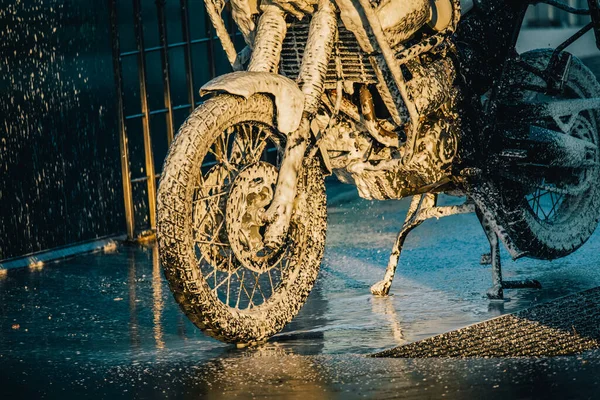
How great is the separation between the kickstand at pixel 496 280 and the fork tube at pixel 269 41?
149 cm

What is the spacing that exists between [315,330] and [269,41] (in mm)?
1316

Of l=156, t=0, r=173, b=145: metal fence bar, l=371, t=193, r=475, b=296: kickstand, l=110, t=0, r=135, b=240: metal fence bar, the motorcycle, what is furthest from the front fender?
l=156, t=0, r=173, b=145: metal fence bar

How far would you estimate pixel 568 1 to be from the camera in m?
13.6

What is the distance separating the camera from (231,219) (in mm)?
6355

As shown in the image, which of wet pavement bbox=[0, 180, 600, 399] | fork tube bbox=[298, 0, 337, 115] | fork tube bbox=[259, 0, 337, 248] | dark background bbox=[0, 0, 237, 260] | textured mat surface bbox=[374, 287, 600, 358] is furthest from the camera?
dark background bbox=[0, 0, 237, 260]

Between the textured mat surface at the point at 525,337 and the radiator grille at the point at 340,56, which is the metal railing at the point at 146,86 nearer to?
the radiator grille at the point at 340,56

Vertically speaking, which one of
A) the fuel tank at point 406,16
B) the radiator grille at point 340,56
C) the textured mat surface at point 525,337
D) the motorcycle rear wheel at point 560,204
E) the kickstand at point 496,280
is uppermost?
the fuel tank at point 406,16

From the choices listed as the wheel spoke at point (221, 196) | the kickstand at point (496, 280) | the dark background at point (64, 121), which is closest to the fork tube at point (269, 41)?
the wheel spoke at point (221, 196)

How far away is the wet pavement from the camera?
5621mm

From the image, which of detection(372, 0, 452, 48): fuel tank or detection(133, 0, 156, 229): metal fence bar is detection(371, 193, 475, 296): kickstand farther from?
detection(133, 0, 156, 229): metal fence bar

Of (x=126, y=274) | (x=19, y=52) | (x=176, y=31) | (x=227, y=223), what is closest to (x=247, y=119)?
(x=227, y=223)

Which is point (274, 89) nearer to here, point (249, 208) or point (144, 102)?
point (249, 208)

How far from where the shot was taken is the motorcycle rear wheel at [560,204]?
7.58 metres

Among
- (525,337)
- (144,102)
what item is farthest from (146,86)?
(525,337)
